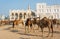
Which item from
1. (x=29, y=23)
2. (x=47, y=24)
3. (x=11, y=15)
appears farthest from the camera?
(x=11, y=15)

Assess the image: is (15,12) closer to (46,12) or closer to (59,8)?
(46,12)

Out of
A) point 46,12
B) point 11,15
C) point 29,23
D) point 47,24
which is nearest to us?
point 47,24

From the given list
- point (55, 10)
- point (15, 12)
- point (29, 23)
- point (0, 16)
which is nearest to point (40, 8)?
point (55, 10)

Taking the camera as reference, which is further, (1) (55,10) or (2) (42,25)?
(1) (55,10)

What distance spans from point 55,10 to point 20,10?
61.6ft

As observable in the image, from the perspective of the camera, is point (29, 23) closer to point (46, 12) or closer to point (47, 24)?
point (47, 24)

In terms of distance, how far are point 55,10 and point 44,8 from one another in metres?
6.34

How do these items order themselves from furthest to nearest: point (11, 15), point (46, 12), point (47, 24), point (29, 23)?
point (46, 12) → point (11, 15) → point (29, 23) → point (47, 24)

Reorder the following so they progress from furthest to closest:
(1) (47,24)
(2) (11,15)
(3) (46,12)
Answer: (3) (46,12), (2) (11,15), (1) (47,24)

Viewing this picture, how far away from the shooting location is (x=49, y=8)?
101 metres

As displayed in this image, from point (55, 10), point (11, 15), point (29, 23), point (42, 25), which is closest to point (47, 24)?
point (42, 25)

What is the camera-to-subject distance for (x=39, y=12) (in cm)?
10012

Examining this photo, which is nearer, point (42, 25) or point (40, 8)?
point (42, 25)

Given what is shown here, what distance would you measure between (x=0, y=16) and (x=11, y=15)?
12.3 meters
